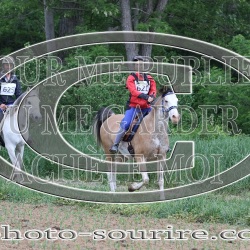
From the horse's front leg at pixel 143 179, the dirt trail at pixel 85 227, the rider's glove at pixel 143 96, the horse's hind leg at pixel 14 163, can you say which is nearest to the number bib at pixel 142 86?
the rider's glove at pixel 143 96

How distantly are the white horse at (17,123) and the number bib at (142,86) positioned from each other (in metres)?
2.82

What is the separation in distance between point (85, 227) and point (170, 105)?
2.96 meters

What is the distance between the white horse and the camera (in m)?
14.3

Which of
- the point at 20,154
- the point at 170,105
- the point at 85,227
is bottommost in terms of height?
the point at 85,227

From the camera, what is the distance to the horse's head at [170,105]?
11.8 metres

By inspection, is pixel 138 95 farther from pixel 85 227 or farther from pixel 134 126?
pixel 85 227

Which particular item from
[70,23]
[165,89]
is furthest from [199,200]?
[70,23]

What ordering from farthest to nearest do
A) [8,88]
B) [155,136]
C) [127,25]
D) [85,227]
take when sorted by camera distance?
1. [127,25]
2. [8,88]
3. [155,136]
4. [85,227]

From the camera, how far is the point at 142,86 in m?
12.4

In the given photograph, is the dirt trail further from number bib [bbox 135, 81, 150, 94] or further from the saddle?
number bib [bbox 135, 81, 150, 94]

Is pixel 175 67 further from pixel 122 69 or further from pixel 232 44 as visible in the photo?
pixel 232 44

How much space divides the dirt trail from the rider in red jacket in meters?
1.93

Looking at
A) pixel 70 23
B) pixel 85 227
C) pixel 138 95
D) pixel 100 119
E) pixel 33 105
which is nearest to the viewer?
pixel 85 227

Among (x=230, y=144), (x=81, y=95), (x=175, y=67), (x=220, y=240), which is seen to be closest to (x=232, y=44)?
(x=175, y=67)
